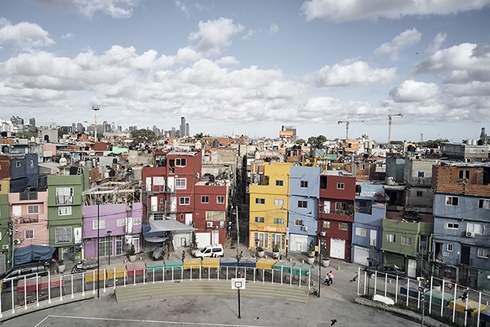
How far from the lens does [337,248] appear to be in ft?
146

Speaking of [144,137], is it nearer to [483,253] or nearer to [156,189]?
[156,189]

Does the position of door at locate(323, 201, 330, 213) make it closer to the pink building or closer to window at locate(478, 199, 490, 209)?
window at locate(478, 199, 490, 209)

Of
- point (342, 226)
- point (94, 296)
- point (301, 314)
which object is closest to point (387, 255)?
point (342, 226)

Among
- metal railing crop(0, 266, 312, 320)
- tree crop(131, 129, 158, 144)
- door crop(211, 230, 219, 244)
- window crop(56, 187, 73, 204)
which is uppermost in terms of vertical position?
tree crop(131, 129, 158, 144)

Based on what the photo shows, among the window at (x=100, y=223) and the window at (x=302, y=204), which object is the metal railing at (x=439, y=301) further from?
the window at (x=100, y=223)

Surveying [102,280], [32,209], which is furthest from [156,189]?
[102,280]

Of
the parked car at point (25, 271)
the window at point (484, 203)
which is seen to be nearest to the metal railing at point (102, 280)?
the parked car at point (25, 271)

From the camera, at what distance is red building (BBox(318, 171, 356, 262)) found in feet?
143

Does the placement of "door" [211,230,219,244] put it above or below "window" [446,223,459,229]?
below

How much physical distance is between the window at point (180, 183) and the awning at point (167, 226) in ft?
14.5

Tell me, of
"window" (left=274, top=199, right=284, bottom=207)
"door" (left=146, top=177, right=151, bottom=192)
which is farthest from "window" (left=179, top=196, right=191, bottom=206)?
"window" (left=274, top=199, right=284, bottom=207)

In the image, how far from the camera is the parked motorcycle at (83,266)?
1478 inches

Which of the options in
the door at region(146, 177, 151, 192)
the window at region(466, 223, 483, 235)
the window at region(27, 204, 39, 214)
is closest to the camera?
the window at region(466, 223, 483, 235)

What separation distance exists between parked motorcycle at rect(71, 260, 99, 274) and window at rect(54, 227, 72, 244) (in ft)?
10.0
